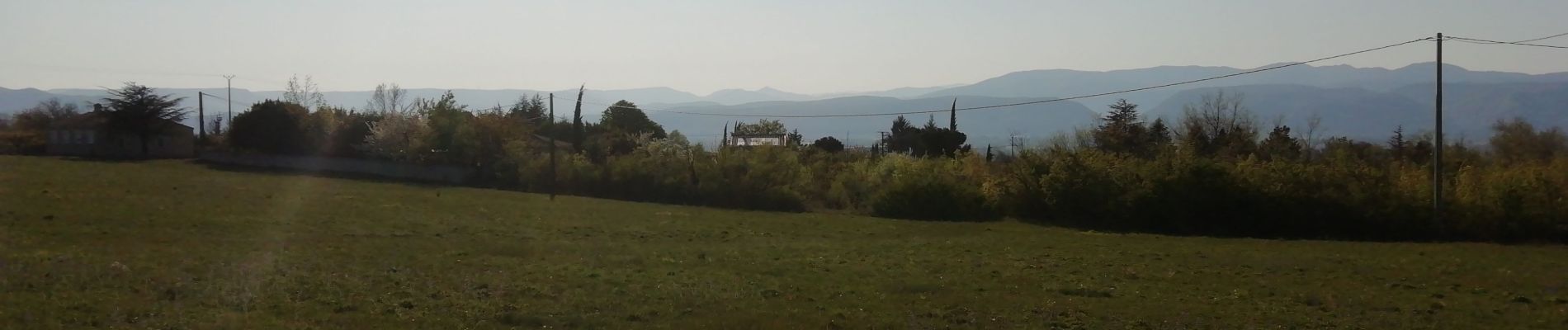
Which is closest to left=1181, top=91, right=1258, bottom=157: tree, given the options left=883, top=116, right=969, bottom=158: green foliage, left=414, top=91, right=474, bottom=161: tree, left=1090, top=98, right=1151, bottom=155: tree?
left=1090, top=98, right=1151, bottom=155: tree

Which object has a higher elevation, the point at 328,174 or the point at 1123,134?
the point at 1123,134

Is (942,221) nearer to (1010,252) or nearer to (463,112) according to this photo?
(1010,252)

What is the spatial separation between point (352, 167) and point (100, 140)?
23880mm

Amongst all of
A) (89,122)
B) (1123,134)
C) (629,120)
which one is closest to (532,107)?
(629,120)

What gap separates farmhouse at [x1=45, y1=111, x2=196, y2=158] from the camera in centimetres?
7975

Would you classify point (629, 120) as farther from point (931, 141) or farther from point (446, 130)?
point (446, 130)

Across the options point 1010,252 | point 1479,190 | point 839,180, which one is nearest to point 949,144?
point 839,180

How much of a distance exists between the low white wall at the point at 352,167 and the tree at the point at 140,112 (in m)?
6.62

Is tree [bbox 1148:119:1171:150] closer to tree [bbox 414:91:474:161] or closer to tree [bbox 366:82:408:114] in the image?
tree [bbox 414:91:474:161]

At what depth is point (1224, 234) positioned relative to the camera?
41469 millimetres

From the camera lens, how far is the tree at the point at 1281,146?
5952cm

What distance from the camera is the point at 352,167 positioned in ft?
244

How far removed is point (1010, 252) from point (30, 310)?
→ 22.3 m

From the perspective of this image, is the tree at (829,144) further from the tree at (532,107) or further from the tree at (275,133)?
the tree at (275,133)
